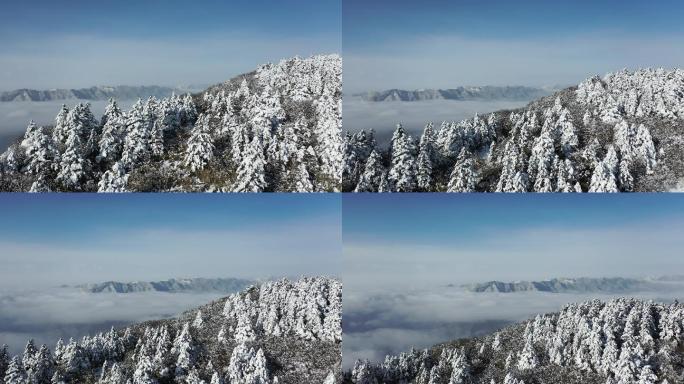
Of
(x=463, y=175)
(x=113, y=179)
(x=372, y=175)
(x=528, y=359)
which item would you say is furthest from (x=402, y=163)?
(x=113, y=179)

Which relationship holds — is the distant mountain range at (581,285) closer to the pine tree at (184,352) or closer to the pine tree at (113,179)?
the pine tree at (184,352)

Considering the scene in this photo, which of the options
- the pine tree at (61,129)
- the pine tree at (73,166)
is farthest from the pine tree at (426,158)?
the pine tree at (61,129)

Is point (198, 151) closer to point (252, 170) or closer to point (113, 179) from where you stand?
point (252, 170)

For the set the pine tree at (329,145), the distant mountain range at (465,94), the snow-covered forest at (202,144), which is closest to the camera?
the snow-covered forest at (202,144)

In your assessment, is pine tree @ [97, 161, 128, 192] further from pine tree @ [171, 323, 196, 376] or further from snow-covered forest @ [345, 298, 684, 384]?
snow-covered forest @ [345, 298, 684, 384]

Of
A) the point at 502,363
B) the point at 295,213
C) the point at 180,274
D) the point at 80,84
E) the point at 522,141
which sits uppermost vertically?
the point at 80,84

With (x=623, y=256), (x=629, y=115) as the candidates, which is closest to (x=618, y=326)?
(x=623, y=256)

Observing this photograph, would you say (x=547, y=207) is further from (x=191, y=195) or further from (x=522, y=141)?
(x=191, y=195)
